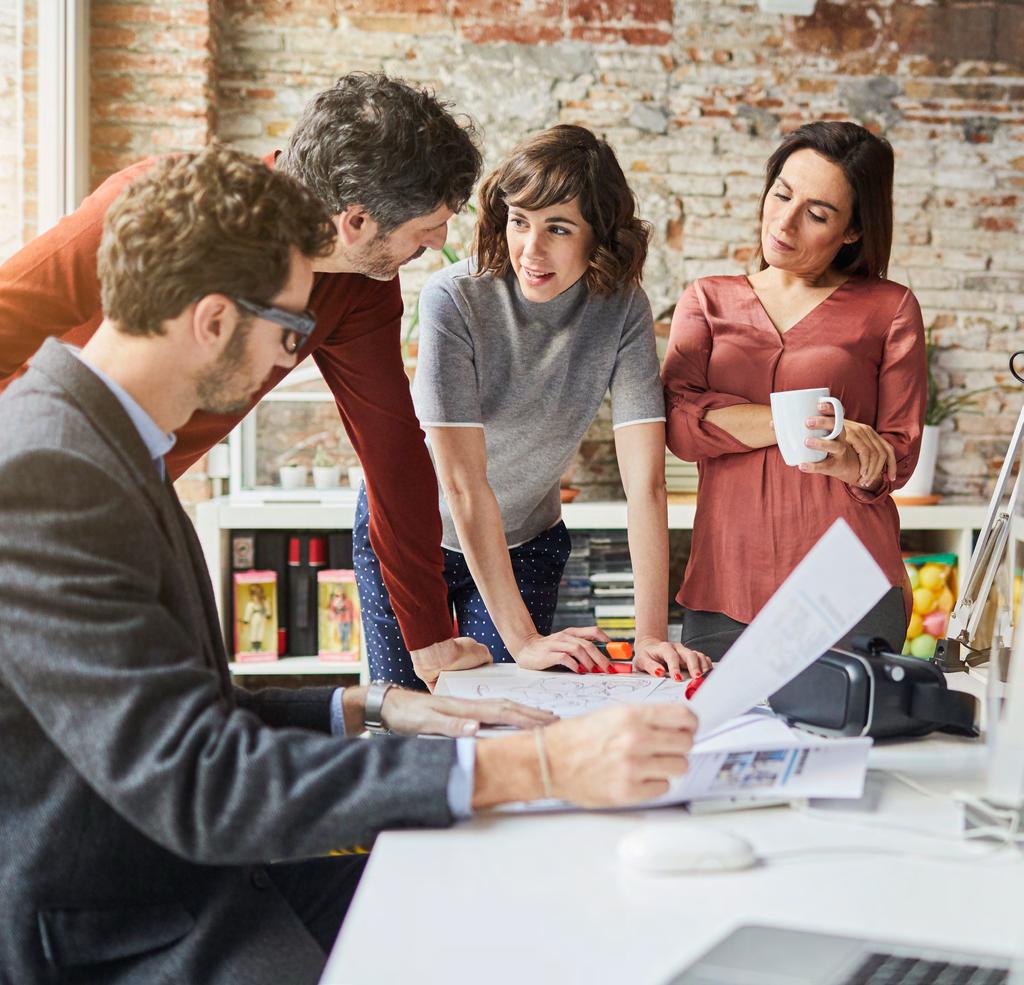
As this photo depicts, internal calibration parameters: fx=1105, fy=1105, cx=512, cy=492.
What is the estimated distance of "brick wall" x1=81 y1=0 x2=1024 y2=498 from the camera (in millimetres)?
3852

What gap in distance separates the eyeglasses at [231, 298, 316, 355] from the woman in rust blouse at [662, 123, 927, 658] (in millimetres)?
972

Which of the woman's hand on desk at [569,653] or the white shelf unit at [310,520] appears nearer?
the woman's hand on desk at [569,653]

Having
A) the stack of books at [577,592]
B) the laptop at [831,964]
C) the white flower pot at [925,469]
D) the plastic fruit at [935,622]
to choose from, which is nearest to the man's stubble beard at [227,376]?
the laptop at [831,964]

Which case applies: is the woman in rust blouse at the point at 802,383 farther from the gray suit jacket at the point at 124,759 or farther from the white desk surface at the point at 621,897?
the gray suit jacket at the point at 124,759

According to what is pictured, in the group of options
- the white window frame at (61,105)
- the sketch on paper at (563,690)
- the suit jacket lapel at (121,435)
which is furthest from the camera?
the white window frame at (61,105)

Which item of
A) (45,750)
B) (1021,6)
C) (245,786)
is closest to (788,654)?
(245,786)

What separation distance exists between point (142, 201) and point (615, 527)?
2.66 metres

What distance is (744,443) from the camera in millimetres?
1928

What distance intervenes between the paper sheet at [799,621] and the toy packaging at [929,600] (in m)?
2.74

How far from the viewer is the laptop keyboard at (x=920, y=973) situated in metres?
0.77

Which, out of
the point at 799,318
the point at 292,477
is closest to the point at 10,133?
the point at 292,477

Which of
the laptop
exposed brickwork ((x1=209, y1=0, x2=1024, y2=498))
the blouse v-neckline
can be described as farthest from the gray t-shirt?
exposed brickwork ((x1=209, y1=0, x2=1024, y2=498))

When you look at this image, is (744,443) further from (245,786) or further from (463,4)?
(463,4)

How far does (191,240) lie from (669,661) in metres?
0.92
